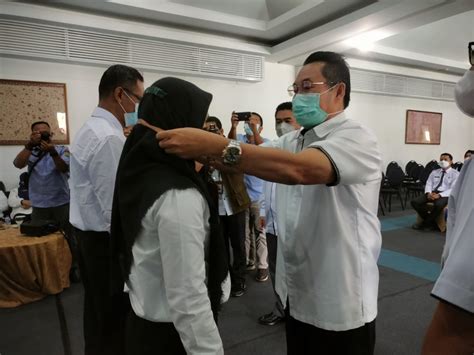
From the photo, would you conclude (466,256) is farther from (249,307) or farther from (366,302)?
(249,307)

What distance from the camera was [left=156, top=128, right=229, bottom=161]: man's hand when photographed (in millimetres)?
816

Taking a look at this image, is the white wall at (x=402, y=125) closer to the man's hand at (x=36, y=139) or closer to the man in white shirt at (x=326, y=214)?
the man's hand at (x=36, y=139)

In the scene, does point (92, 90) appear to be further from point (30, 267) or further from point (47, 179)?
point (30, 267)

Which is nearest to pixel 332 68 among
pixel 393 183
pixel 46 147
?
pixel 46 147

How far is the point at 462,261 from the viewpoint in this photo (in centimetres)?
102

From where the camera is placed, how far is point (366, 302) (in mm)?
1099

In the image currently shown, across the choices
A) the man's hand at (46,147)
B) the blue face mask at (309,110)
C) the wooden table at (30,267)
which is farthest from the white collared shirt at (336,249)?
the man's hand at (46,147)

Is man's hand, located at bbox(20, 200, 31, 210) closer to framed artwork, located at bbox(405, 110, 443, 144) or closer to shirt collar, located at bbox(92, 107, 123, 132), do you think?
shirt collar, located at bbox(92, 107, 123, 132)

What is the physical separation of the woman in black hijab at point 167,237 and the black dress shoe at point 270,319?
5.68 ft

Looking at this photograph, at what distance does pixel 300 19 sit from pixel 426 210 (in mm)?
3651

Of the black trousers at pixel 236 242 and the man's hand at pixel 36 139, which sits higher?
the man's hand at pixel 36 139

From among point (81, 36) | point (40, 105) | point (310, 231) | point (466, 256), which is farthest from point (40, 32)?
point (466, 256)

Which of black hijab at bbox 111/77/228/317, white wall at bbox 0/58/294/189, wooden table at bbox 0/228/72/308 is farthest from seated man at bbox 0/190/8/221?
black hijab at bbox 111/77/228/317

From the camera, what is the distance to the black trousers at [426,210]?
17.7ft
